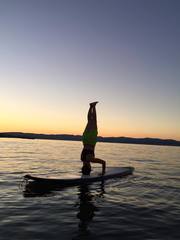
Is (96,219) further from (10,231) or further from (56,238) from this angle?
(10,231)

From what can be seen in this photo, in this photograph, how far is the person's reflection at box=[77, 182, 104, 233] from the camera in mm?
9874

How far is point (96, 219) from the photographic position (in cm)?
1041

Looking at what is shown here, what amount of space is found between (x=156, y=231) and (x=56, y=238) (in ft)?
10.5

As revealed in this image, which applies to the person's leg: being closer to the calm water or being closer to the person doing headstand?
the person doing headstand

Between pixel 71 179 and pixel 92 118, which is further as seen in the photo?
pixel 92 118

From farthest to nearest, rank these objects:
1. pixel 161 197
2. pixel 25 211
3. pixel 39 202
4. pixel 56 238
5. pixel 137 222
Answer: pixel 161 197, pixel 39 202, pixel 25 211, pixel 137 222, pixel 56 238

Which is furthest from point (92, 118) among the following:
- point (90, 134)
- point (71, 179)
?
point (71, 179)

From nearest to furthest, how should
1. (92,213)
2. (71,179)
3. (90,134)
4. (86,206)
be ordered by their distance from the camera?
(92,213)
(86,206)
(71,179)
(90,134)

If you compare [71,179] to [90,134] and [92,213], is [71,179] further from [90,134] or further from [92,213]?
[92,213]

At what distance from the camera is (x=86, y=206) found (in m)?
12.3

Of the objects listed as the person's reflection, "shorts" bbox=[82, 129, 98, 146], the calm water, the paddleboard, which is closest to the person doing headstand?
"shorts" bbox=[82, 129, 98, 146]

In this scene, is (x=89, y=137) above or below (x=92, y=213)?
above

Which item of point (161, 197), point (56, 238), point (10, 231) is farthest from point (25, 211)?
point (161, 197)

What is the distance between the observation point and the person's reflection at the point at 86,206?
9.87 m
